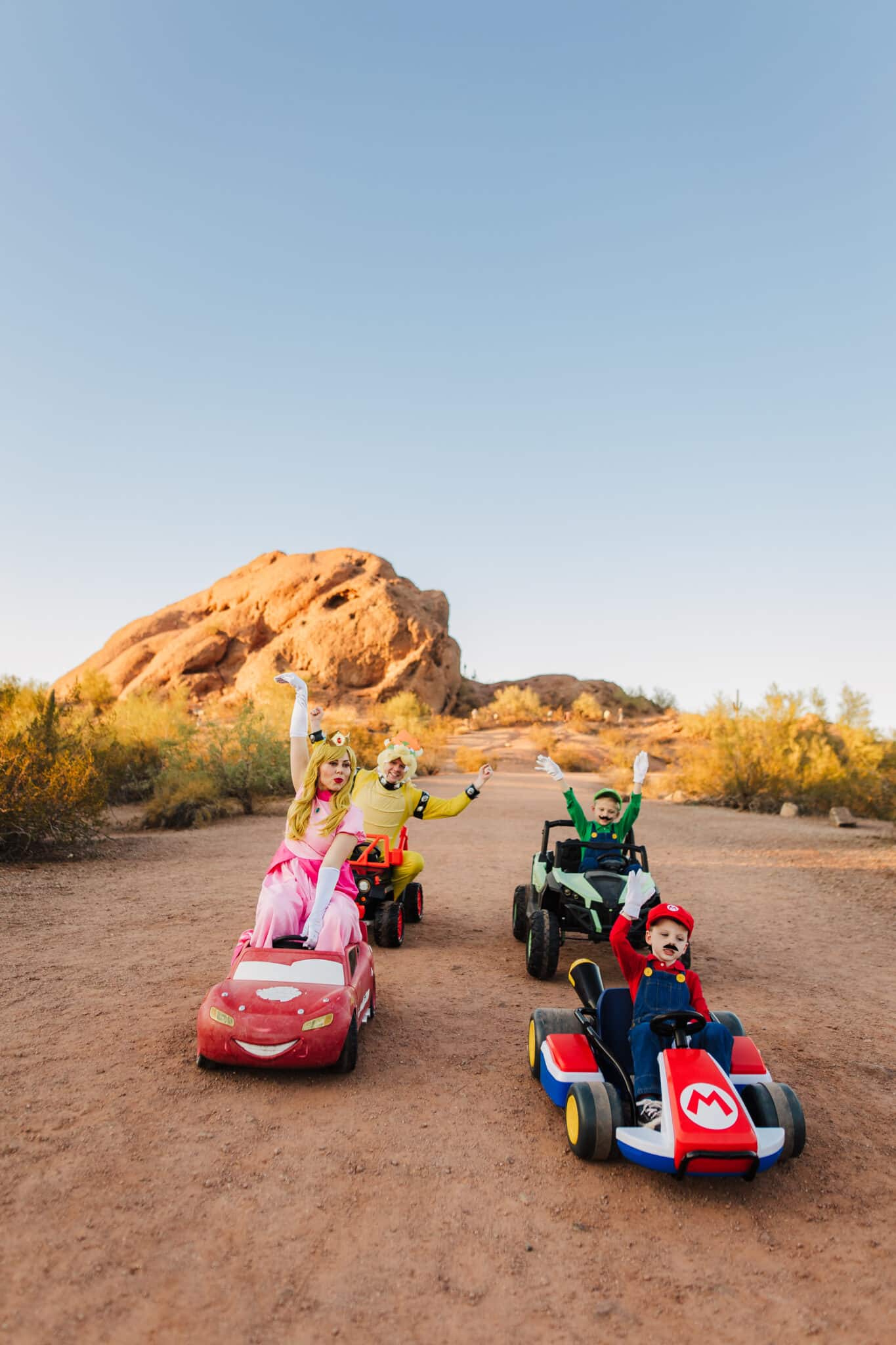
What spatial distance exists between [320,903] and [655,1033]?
2055 mm

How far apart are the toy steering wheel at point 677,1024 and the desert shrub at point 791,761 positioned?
54.5 feet

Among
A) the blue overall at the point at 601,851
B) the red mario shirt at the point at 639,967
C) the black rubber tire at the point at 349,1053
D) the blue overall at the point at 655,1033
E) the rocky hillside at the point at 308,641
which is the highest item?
the rocky hillside at the point at 308,641

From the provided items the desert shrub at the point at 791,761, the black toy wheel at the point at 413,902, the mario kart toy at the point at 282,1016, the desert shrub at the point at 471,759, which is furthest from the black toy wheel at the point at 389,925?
the desert shrub at the point at 471,759

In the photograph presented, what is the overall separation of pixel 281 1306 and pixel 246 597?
147ft

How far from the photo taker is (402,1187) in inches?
131

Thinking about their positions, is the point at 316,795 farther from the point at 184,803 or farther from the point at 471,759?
the point at 471,759

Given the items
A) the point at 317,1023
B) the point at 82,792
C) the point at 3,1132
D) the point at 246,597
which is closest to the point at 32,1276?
the point at 3,1132

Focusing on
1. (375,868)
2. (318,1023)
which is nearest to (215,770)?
(375,868)

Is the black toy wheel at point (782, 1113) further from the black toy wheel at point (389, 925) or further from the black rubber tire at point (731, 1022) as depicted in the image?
the black toy wheel at point (389, 925)

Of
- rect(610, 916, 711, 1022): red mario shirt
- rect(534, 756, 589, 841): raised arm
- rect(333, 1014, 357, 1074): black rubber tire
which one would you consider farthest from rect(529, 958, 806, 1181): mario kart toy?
rect(534, 756, 589, 841): raised arm

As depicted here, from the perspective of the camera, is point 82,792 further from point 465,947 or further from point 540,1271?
point 540,1271

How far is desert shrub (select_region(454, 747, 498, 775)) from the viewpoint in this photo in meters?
27.5

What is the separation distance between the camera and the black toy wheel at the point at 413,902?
783cm

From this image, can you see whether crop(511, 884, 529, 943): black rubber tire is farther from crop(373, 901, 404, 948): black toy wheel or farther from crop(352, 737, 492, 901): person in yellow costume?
crop(373, 901, 404, 948): black toy wheel
